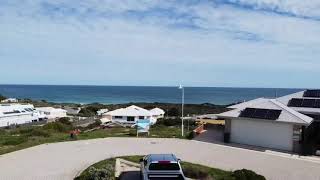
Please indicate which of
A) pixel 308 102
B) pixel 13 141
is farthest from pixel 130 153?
pixel 308 102

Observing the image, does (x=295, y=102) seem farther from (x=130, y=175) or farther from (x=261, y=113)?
(x=130, y=175)

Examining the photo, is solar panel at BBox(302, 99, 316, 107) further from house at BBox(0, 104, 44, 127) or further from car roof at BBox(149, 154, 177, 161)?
house at BBox(0, 104, 44, 127)

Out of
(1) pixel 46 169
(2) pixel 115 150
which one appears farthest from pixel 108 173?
(2) pixel 115 150

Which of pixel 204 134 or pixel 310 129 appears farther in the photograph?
pixel 204 134

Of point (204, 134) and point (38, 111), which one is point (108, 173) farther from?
point (38, 111)

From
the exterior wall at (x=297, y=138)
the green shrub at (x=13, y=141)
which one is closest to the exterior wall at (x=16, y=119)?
the green shrub at (x=13, y=141)

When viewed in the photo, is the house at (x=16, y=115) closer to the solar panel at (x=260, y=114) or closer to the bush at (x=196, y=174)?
the solar panel at (x=260, y=114)
